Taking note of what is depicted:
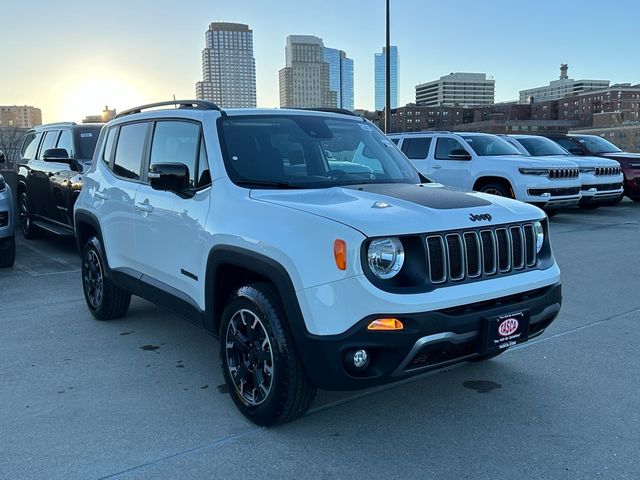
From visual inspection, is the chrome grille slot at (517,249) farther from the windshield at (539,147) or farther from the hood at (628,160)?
the hood at (628,160)

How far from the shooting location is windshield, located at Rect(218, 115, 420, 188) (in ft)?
12.6

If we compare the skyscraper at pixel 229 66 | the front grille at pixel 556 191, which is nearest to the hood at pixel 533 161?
the front grille at pixel 556 191

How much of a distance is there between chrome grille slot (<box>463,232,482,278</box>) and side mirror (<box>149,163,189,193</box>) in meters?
1.88

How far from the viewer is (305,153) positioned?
4.15m

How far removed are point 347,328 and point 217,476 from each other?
3.21 feet

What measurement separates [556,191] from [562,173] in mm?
425

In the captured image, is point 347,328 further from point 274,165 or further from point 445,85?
point 445,85

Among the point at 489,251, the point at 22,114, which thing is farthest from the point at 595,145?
the point at 22,114

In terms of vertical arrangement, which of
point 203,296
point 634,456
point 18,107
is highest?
point 18,107

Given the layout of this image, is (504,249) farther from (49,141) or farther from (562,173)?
(562,173)

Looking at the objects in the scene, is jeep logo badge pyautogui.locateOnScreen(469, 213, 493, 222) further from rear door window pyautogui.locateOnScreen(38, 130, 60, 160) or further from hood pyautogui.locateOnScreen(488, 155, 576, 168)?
hood pyautogui.locateOnScreen(488, 155, 576, 168)

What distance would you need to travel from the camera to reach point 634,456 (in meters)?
3.06

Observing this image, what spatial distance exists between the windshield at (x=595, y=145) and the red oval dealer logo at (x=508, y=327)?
556 inches

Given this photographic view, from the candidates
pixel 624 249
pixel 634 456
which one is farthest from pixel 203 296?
pixel 624 249
